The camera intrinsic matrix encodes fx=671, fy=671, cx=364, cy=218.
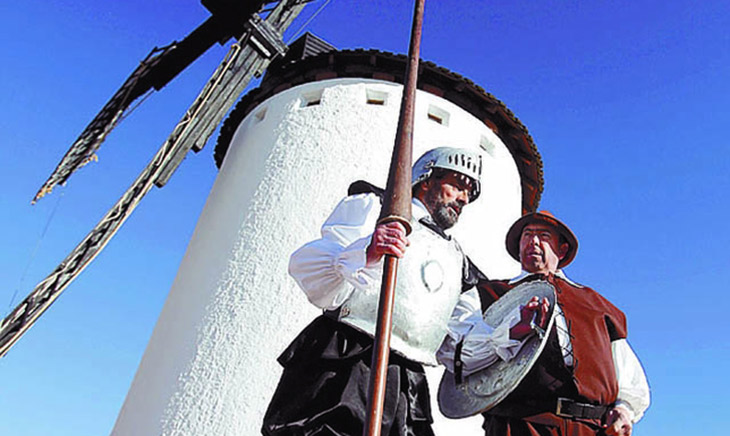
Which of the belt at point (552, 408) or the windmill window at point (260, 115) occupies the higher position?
the windmill window at point (260, 115)

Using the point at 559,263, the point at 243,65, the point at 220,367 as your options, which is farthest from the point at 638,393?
the point at 243,65

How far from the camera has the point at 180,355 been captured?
5.05m

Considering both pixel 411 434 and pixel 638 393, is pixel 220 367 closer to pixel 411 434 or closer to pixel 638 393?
pixel 411 434

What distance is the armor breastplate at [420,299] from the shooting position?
2363mm

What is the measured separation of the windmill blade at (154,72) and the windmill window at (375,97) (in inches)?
93.5

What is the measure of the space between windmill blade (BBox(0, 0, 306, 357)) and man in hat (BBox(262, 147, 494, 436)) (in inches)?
167

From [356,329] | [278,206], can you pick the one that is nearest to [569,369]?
[356,329]

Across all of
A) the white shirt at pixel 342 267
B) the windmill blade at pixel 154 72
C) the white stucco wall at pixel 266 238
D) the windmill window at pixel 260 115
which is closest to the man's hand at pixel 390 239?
the white shirt at pixel 342 267

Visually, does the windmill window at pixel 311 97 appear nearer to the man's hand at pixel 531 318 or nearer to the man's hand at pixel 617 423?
the man's hand at pixel 531 318

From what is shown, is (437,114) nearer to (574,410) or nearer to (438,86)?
(438,86)

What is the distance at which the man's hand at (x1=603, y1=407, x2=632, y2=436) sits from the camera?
7.57 feet

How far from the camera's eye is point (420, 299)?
2445mm

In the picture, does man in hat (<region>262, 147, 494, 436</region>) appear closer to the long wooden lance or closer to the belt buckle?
the long wooden lance

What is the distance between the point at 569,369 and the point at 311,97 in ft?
16.6
